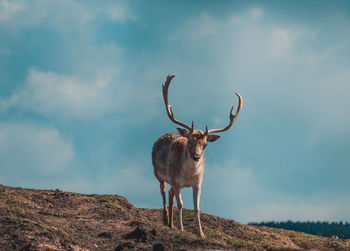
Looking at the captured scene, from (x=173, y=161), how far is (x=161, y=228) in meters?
2.58

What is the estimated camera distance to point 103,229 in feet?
65.9

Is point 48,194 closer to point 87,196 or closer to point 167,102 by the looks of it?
point 87,196

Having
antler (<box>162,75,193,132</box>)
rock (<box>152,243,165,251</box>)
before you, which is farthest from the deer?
rock (<box>152,243,165,251</box>)

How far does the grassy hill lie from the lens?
17.4m

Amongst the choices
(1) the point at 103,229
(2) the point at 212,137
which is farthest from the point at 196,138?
(1) the point at 103,229

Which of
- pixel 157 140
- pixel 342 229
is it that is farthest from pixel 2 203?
pixel 342 229

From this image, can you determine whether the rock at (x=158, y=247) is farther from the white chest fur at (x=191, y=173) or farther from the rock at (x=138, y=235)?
the white chest fur at (x=191, y=173)

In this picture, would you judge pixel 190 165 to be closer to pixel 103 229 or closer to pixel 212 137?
pixel 212 137

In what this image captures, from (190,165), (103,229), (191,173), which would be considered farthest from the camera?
(103,229)

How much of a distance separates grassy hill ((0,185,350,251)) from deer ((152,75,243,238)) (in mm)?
1258

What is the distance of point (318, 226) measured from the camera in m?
44.8

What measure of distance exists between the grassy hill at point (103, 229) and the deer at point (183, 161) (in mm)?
1258

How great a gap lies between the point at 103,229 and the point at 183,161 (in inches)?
173

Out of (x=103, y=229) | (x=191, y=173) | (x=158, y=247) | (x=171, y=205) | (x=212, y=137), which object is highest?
(x=212, y=137)
